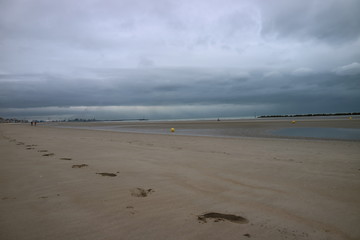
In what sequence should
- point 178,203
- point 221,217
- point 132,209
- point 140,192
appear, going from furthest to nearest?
1. point 140,192
2. point 178,203
3. point 132,209
4. point 221,217

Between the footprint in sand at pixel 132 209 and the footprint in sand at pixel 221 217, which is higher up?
the footprint in sand at pixel 132 209

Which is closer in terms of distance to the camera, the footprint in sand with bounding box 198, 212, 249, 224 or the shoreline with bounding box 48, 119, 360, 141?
the footprint in sand with bounding box 198, 212, 249, 224

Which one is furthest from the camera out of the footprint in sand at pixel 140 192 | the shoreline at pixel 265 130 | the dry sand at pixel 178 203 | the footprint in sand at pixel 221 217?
the shoreline at pixel 265 130

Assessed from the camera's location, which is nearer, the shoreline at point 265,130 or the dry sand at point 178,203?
the dry sand at point 178,203

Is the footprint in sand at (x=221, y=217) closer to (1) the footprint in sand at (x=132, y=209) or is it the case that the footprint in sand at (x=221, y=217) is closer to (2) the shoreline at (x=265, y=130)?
(1) the footprint in sand at (x=132, y=209)

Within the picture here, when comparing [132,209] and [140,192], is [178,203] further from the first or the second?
[140,192]

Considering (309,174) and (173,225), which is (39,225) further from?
(309,174)

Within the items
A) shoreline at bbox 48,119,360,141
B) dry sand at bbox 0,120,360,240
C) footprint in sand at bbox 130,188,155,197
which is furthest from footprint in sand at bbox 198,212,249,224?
shoreline at bbox 48,119,360,141

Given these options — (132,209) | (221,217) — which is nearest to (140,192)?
(132,209)

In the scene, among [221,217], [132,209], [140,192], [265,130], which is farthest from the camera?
[265,130]

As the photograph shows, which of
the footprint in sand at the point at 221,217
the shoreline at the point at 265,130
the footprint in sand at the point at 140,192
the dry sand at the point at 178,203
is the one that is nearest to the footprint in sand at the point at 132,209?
the dry sand at the point at 178,203

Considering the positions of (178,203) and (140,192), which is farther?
(140,192)

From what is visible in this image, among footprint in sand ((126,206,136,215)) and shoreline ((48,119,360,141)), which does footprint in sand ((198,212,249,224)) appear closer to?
footprint in sand ((126,206,136,215))

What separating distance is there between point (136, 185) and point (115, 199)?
3.06ft
